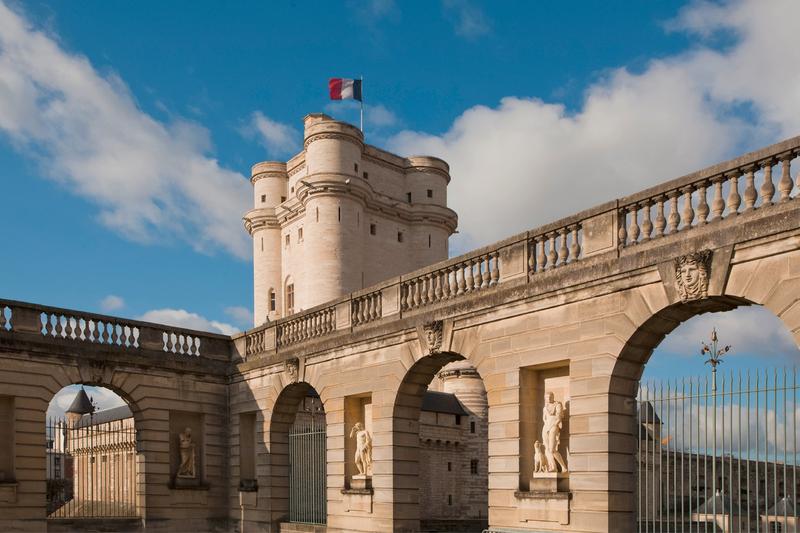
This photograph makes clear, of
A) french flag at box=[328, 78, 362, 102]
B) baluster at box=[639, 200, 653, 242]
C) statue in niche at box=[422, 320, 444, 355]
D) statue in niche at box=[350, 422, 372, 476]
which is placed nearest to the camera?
baluster at box=[639, 200, 653, 242]

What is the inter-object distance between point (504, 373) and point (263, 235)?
35337mm

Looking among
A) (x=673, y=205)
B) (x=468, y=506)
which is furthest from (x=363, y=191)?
(x=673, y=205)

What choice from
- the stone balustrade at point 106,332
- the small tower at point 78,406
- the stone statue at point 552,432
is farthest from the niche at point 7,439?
the small tower at point 78,406

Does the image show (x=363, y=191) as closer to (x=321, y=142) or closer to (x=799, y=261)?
(x=321, y=142)

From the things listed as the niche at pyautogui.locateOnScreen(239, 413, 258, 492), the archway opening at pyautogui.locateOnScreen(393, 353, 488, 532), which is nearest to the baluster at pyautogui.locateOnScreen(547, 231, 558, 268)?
the niche at pyautogui.locateOnScreen(239, 413, 258, 492)

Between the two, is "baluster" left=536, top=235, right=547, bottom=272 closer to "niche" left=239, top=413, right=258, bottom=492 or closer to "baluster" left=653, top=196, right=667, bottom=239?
"baluster" left=653, top=196, right=667, bottom=239

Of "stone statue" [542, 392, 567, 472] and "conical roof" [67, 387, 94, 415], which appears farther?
"conical roof" [67, 387, 94, 415]

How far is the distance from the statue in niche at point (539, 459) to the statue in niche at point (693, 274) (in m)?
3.39

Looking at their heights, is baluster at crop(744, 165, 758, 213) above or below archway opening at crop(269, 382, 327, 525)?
above

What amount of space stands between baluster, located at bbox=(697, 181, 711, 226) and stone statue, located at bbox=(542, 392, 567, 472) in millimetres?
3475

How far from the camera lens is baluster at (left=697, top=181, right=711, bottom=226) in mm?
10328

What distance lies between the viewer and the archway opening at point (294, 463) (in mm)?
18141

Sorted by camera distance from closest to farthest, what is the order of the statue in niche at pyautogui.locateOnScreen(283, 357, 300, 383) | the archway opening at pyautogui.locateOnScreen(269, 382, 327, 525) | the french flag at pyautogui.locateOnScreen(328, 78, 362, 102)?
the statue in niche at pyautogui.locateOnScreen(283, 357, 300, 383), the archway opening at pyautogui.locateOnScreen(269, 382, 327, 525), the french flag at pyautogui.locateOnScreen(328, 78, 362, 102)

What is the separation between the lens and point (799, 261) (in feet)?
30.2
